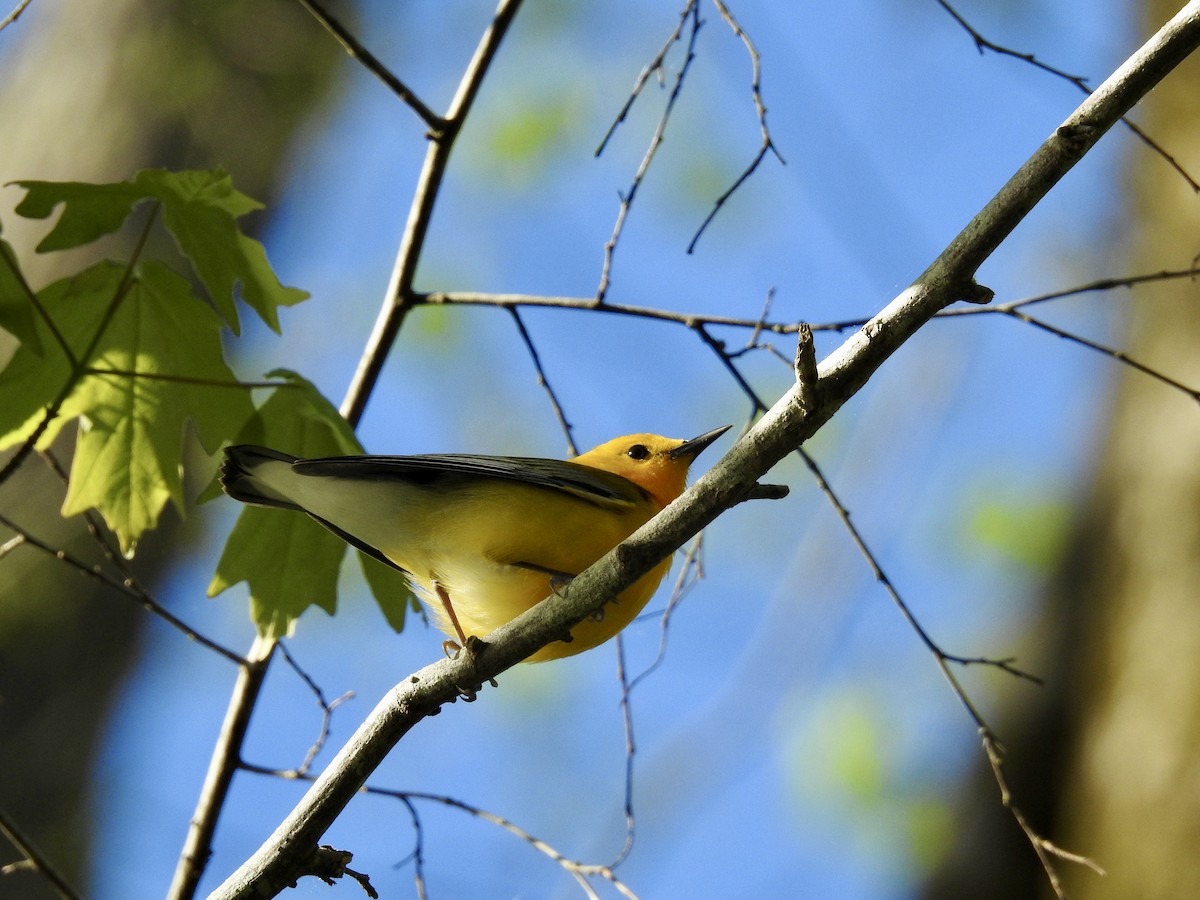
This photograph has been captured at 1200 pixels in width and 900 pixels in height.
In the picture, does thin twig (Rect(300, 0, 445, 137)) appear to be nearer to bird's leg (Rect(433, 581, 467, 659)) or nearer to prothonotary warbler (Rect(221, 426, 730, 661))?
prothonotary warbler (Rect(221, 426, 730, 661))

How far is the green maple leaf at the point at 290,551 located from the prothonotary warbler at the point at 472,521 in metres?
0.11

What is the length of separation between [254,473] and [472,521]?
2.08 ft

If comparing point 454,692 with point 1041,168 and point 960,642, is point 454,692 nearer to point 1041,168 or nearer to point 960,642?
point 1041,168

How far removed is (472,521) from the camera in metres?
3.19

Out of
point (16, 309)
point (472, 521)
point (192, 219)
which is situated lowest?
point (16, 309)

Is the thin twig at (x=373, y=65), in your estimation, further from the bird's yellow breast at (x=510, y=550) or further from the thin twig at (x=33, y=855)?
the thin twig at (x=33, y=855)

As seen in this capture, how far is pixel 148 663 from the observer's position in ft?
19.4

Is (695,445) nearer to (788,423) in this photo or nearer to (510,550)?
(510,550)

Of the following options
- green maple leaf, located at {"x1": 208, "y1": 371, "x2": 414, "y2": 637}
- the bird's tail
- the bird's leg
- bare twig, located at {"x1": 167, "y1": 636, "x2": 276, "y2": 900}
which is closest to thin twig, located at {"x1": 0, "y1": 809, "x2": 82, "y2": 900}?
bare twig, located at {"x1": 167, "y1": 636, "x2": 276, "y2": 900}

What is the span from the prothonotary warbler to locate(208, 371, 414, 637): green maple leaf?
0.11 meters

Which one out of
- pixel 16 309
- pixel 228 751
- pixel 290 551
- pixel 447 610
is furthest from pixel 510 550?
pixel 16 309

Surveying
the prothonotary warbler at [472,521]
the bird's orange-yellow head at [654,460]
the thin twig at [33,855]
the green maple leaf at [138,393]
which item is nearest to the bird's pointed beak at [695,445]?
the bird's orange-yellow head at [654,460]

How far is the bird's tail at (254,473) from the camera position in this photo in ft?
9.45

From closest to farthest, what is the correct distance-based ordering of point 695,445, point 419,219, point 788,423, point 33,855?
point 788,423, point 33,855, point 419,219, point 695,445
